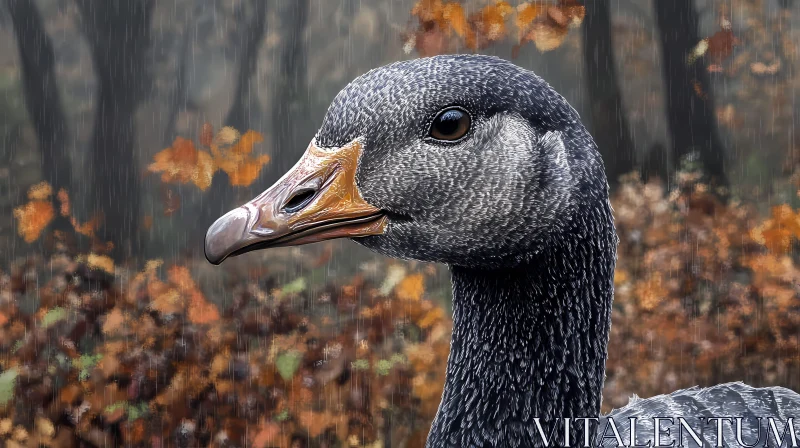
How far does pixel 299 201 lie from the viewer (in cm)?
219

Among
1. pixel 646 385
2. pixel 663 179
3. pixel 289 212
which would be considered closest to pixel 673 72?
pixel 663 179

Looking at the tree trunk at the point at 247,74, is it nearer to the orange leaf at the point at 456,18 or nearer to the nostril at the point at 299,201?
the orange leaf at the point at 456,18

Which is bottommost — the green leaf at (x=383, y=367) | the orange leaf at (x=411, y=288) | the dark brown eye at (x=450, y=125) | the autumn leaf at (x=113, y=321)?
the green leaf at (x=383, y=367)

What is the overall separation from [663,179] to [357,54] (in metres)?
2.89

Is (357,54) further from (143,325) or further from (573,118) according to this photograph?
(573,118)

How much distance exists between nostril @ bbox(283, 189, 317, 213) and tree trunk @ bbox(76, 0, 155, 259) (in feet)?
15.7

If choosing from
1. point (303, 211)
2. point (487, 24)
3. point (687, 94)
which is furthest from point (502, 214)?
point (687, 94)

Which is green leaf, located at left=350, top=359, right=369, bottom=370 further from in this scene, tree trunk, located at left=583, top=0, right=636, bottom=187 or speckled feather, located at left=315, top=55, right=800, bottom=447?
A: speckled feather, located at left=315, top=55, right=800, bottom=447

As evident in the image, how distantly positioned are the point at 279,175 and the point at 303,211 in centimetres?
449

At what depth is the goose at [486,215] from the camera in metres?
2.20

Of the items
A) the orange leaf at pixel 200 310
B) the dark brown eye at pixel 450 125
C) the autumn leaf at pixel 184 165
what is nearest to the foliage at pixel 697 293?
the orange leaf at pixel 200 310

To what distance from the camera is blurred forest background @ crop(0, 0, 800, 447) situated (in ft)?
20.0

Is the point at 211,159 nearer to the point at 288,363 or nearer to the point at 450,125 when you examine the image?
the point at 288,363

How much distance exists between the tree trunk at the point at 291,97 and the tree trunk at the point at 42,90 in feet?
6.23
